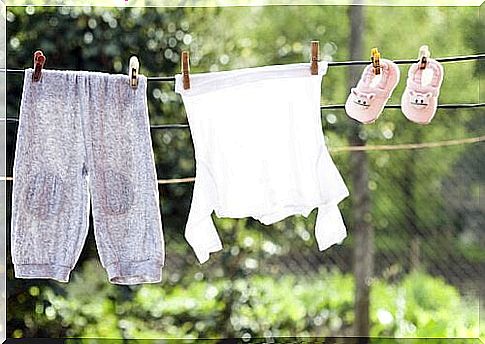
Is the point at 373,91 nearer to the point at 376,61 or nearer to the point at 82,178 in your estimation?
the point at 376,61

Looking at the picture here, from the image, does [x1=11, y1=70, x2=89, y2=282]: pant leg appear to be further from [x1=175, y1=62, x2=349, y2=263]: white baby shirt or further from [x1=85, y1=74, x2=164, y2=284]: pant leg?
[x1=175, y1=62, x2=349, y2=263]: white baby shirt

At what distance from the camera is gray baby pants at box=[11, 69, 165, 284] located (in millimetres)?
2516

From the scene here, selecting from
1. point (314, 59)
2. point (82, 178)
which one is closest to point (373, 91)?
point (314, 59)

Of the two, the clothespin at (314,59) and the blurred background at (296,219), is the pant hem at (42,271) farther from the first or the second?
the blurred background at (296,219)

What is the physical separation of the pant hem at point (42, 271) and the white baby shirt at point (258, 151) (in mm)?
370

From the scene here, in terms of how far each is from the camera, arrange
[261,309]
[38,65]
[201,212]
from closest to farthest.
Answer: [38,65] < [201,212] < [261,309]

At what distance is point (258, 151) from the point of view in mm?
2643

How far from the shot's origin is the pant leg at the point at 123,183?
8.36ft

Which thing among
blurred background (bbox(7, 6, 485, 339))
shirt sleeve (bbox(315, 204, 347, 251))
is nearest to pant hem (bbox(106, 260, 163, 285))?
shirt sleeve (bbox(315, 204, 347, 251))

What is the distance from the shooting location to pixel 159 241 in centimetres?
257

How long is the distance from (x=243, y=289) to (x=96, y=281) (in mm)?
595

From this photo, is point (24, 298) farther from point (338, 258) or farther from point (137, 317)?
point (338, 258)

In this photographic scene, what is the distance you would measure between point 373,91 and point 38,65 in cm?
92

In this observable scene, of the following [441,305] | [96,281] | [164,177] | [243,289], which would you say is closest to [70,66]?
[164,177]
